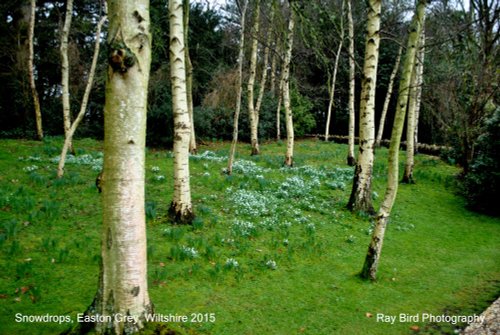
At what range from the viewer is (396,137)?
5.61 metres

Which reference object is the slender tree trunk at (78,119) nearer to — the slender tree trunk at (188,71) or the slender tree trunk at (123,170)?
the slender tree trunk at (188,71)

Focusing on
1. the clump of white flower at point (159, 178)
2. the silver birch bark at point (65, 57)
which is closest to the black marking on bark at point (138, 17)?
the clump of white flower at point (159, 178)

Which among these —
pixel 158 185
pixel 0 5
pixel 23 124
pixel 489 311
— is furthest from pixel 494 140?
pixel 0 5

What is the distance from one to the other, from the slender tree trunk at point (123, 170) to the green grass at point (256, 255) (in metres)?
1.42

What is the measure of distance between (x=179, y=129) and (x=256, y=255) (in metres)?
3.07

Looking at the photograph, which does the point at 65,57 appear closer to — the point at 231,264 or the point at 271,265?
the point at 231,264

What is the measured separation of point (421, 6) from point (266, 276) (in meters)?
5.01

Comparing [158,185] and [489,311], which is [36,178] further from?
[489,311]

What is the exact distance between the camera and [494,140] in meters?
10.9

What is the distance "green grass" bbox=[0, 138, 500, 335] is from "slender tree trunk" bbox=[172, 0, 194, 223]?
0.46 meters

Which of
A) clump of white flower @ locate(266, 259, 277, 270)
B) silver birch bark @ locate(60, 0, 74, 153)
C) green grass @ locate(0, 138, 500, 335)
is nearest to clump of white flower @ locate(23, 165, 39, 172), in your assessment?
green grass @ locate(0, 138, 500, 335)

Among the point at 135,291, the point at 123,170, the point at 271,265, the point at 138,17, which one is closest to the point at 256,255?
the point at 271,265

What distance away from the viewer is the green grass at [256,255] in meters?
4.73

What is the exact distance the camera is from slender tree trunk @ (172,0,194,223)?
7.31 meters
